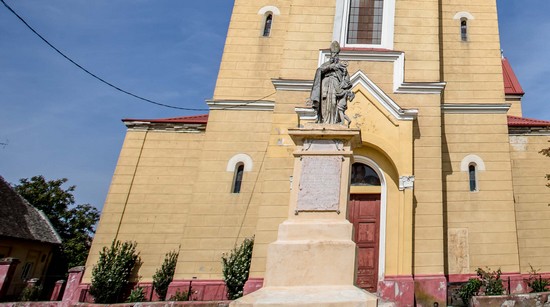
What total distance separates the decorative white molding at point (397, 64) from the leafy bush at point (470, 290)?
5725 mm

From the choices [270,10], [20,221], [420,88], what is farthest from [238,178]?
[20,221]

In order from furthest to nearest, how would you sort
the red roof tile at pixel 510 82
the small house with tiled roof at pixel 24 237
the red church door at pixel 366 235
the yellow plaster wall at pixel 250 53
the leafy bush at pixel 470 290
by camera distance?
the red roof tile at pixel 510 82 → the small house with tiled roof at pixel 24 237 → the yellow plaster wall at pixel 250 53 → the red church door at pixel 366 235 → the leafy bush at pixel 470 290

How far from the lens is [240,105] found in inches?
581

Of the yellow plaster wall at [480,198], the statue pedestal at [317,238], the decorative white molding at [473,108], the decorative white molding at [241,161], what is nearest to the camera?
the statue pedestal at [317,238]

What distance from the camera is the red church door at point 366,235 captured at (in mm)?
11289

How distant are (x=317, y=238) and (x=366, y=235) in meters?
5.97

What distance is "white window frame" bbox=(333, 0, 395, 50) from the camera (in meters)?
14.3

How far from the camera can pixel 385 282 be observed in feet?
34.9

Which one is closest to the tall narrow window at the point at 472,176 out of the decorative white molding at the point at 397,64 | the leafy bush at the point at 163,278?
the decorative white molding at the point at 397,64

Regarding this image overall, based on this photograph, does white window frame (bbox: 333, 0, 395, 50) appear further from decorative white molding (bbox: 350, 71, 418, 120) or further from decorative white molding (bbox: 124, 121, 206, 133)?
decorative white molding (bbox: 124, 121, 206, 133)

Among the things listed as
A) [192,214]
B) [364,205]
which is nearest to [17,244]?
[192,214]

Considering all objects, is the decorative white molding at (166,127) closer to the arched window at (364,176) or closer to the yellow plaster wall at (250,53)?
the yellow plaster wall at (250,53)

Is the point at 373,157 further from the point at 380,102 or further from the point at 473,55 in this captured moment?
the point at 473,55

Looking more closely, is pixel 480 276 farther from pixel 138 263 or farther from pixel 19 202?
pixel 19 202
